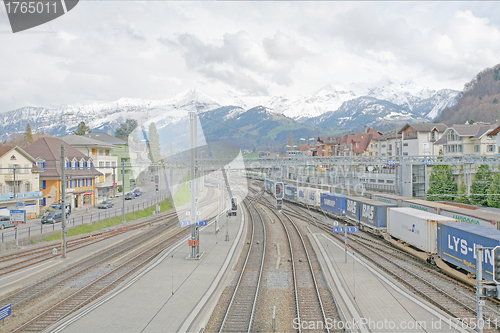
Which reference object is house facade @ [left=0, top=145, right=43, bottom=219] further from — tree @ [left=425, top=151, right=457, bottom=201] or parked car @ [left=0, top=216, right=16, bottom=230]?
tree @ [left=425, top=151, right=457, bottom=201]

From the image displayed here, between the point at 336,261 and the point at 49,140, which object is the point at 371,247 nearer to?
the point at 336,261

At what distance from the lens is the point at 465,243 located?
15266 millimetres

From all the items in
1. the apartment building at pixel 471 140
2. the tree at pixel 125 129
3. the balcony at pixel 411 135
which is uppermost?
the tree at pixel 125 129

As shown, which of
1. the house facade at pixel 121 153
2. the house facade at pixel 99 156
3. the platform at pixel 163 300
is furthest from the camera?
the house facade at pixel 121 153

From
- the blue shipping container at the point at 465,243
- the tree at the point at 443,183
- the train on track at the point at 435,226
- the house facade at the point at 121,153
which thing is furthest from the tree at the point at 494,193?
the house facade at the point at 121,153

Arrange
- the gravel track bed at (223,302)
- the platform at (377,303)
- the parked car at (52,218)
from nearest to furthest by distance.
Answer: the platform at (377,303)
the gravel track bed at (223,302)
the parked car at (52,218)

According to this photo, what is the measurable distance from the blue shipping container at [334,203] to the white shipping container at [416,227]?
1072cm

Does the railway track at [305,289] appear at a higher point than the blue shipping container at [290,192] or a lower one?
lower

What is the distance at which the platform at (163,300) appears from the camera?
11.2 meters

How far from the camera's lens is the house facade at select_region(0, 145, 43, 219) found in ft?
105

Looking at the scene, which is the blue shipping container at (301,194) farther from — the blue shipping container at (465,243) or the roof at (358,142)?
the roof at (358,142)

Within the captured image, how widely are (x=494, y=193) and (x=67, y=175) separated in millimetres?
51515

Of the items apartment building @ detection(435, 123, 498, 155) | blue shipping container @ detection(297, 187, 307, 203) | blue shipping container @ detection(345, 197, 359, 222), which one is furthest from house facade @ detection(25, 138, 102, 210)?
apartment building @ detection(435, 123, 498, 155)

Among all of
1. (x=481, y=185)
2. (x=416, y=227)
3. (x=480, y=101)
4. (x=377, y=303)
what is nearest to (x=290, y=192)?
(x=481, y=185)
